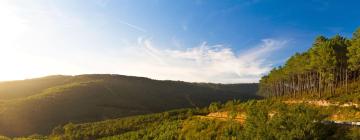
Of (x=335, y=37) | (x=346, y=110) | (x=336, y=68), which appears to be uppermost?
(x=335, y=37)

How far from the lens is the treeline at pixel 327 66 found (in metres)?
80.1

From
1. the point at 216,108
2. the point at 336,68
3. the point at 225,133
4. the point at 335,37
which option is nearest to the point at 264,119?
the point at 225,133

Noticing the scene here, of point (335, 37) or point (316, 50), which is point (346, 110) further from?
point (335, 37)

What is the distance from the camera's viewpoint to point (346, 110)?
51.7 m

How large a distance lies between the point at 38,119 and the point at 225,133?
451 ft

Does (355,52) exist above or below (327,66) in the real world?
above

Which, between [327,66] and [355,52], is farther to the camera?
[327,66]

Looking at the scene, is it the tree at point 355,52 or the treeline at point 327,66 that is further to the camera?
the treeline at point 327,66

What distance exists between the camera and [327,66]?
84938 mm

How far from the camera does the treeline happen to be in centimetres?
8006

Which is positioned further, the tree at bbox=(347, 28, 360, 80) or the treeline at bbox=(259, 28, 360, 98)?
the treeline at bbox=(259, 28, 360, 98)

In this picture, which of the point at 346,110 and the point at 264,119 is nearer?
the point at 264,119

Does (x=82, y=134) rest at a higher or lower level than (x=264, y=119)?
lower

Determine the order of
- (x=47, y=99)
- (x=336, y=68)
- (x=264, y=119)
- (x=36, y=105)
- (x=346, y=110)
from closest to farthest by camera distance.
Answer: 1. (x=264, y=119)
2. (x=346, y=110)
3. (x=336, y=68)
4. (x=36, y=105)
5. (x=47, y=99)
